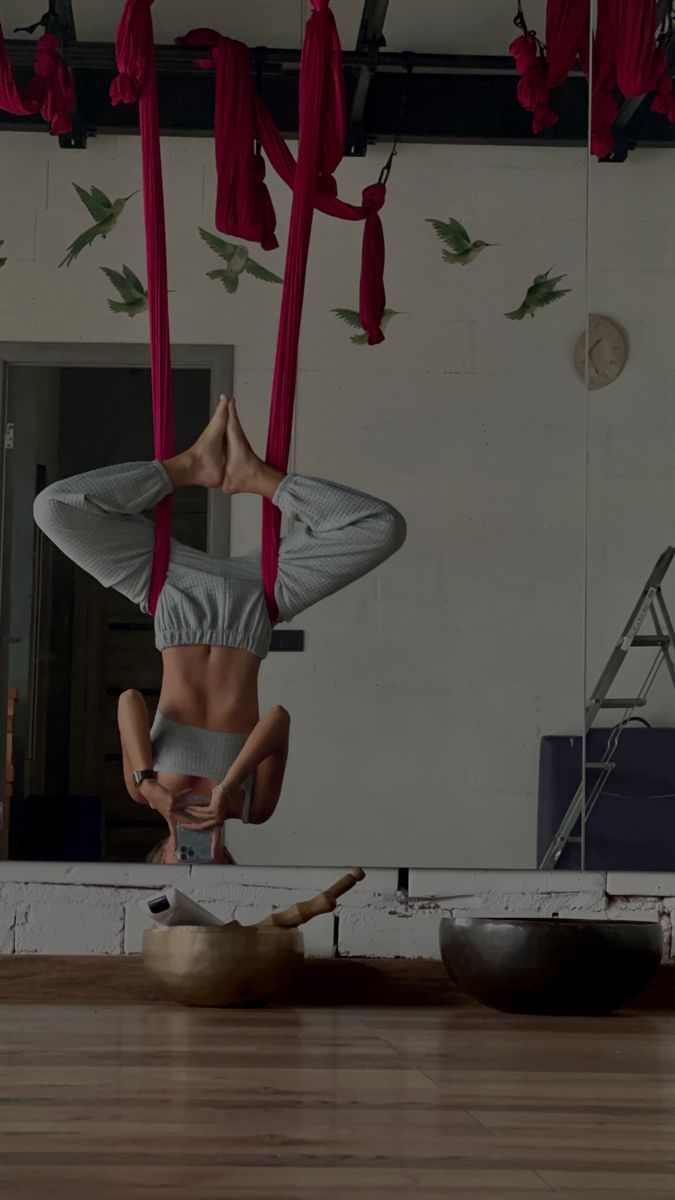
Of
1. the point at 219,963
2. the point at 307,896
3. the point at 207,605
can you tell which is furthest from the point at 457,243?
the point at 219,963

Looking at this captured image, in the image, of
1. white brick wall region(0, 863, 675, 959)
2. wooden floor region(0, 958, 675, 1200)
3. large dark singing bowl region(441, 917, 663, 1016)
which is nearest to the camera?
wooden floor region(0, 958, 675, 1200)

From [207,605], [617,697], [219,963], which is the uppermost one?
[207,605]

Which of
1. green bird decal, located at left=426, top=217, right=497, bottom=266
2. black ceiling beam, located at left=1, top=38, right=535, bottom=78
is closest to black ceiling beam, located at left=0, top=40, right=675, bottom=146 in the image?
black ceiling beam, located at left=1, top=38, right=535, bottom=78

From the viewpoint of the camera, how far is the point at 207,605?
6.48ft

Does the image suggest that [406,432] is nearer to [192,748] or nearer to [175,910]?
[192,748]

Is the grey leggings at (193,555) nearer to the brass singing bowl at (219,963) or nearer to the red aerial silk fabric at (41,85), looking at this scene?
the brass singing bowl at (219,963)

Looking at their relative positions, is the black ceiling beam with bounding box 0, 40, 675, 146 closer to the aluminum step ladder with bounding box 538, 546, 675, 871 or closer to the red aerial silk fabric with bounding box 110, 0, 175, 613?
the red aerial silk fabric with bounding box 110, 0, 175, 613

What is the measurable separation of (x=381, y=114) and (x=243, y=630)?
0.75 meters

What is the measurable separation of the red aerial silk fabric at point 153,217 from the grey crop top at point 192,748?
17 cm

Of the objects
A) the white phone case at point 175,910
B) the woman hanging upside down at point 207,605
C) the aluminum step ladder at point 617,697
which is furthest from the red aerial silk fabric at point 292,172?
the white phone case at point 175,910

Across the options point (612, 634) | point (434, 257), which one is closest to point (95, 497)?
point (434, 257)

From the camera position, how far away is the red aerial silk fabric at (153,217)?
78.0 inches

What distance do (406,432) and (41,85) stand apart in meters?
0.71

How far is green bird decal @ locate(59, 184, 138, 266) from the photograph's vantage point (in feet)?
6.63
